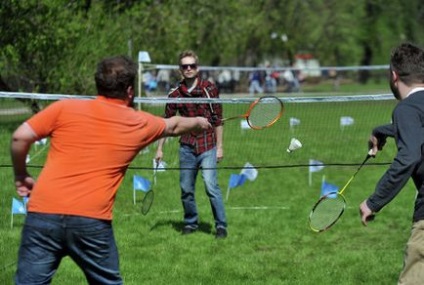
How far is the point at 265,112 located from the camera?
22.3 feet

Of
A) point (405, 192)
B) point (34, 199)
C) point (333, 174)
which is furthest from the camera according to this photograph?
point (333, 174)

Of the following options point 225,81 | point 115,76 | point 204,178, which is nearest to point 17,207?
point 204,178

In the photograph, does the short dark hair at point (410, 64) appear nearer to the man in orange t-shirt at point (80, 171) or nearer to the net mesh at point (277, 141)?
the man in orange t-shirt at point (80, 171)

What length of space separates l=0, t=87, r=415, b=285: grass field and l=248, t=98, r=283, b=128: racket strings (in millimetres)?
558

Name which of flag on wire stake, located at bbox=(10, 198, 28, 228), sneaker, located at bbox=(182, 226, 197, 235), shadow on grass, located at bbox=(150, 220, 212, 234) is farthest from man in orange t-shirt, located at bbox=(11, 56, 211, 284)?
shadow on grass, located at bbox=(150, 220, 212, 234)

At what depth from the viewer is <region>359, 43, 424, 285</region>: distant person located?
4.41 meters

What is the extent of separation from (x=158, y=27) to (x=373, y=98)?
17681mm

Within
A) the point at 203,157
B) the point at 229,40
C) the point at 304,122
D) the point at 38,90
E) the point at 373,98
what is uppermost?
the point at 373,98

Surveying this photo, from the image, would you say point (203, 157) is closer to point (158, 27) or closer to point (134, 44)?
point (134, 44)

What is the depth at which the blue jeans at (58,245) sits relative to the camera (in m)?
4.30

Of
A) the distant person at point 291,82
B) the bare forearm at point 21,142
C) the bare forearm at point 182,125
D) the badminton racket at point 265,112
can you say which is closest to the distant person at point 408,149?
the bare forearm at point 182,125

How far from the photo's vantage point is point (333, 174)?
14.2 m

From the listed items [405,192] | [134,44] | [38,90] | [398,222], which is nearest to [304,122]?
[134,44]

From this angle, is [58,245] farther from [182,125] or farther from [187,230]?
[187,230]
